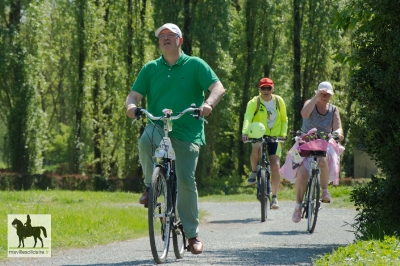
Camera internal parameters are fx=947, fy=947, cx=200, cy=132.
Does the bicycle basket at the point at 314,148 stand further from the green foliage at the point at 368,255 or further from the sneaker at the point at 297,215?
the green foliage at the point at 368,255

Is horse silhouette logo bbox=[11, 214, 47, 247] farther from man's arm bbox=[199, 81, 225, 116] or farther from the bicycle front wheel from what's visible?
the bicycle front wheel

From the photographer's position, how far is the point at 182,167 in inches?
362

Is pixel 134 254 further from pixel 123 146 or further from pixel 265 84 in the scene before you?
pixel 123 146

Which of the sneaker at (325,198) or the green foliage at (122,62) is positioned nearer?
the sneaker at (325,198)

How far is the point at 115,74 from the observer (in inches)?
1827

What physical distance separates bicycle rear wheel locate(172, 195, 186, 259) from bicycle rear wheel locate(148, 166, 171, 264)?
0.49ft

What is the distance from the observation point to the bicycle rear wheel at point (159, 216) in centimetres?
859

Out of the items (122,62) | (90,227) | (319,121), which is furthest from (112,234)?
(122,62)

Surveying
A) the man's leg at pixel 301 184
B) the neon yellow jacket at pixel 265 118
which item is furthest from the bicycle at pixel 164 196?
the neon yellow jacket at pixel 265 118

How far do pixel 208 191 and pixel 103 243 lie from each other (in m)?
22.0

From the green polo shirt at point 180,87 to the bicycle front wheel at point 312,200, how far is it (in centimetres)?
451

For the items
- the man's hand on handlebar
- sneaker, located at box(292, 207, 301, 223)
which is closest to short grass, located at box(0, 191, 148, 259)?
sneaker, located at box(292, 207, 301, 223)

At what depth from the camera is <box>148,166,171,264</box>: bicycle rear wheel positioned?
8594mm

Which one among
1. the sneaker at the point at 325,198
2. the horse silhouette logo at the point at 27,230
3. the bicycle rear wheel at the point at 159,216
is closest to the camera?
the bicycle rear wheel at the point at 159,216
